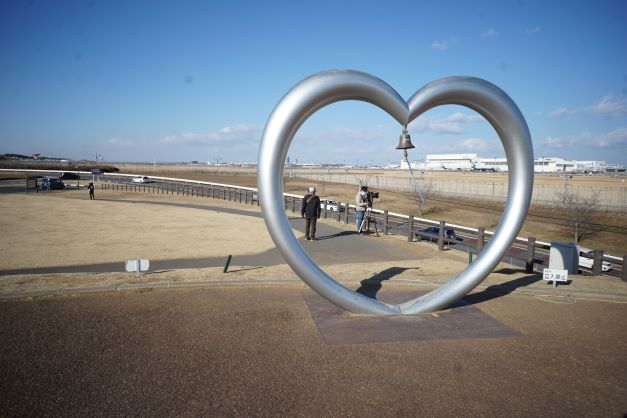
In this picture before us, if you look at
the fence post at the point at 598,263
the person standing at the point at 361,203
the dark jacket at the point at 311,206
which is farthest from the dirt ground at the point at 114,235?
the fence post at the point at 598,263

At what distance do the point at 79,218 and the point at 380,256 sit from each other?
611 inches

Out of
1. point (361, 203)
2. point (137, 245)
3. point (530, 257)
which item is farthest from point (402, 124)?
point (137, 245)

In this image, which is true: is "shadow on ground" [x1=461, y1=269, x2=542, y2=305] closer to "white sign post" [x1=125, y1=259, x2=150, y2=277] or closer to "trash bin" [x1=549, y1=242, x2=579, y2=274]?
"trash bin" [x1=549, y1=242, x2=579, y2=274]

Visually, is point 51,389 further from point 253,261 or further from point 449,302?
point 253,261

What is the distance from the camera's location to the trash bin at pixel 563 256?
35.7ft

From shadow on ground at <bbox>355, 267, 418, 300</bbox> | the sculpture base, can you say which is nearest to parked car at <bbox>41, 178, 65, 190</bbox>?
shadow on ground at <bbox>355, 267, 418, 300</bbox>

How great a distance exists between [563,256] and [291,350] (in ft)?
28.0

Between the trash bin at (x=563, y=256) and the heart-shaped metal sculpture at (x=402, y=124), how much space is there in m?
4.23

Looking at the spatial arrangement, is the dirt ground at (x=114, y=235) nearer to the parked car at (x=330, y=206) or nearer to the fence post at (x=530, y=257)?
the parked car at (x=330, y=206)

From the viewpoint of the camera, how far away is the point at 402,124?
22.6 ft

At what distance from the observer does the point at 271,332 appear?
262 inches

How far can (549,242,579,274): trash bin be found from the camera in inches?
429

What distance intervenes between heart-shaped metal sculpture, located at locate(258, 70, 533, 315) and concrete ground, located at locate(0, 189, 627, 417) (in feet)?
1.73

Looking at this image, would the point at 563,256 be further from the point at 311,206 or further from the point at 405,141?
the point at 311,206
